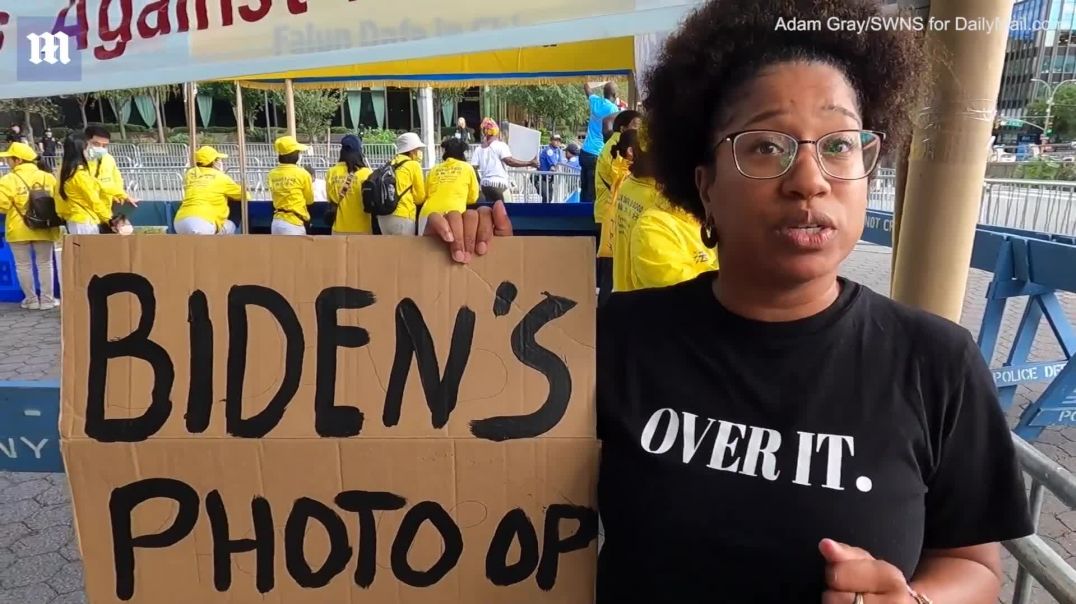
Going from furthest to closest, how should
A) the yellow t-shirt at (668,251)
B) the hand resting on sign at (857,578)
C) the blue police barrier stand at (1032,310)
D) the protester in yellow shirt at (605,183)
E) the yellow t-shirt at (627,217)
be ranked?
the protester in yellow shirt at (605,183)
the blue police barrier stand at (1032,310)
the yellow t-shirt at (627,217)
the yellow t-shirt at (668,251)
the hand resting on sign at (857,578)

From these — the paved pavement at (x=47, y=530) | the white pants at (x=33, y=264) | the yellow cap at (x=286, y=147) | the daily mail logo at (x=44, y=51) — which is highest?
the daily mail logo at (x=44, y=51)

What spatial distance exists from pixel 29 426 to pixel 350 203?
530 cm

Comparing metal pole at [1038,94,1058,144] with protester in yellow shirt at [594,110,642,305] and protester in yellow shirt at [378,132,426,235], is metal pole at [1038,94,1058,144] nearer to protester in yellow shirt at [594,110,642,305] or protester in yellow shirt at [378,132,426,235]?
protester in yellow shirt at [594,110,642,305]

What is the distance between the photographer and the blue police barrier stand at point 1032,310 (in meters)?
3.62

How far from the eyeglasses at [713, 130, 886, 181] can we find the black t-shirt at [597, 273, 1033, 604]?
211mm

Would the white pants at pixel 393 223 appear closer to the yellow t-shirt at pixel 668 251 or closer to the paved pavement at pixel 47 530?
the paved pavement at pixel 47 530

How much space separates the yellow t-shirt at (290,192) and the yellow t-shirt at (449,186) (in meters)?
1.24

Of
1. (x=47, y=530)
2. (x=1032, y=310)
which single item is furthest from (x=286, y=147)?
(x=1032, y=310)

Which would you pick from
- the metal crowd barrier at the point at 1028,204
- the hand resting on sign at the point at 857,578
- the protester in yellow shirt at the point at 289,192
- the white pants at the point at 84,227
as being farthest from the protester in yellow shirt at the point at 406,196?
the hand resting on sign at the point at 857,578

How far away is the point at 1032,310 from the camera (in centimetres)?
414

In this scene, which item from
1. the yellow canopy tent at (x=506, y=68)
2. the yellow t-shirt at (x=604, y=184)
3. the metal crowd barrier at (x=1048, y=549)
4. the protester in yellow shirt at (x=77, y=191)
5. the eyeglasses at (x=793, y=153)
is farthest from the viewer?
the protester in yellow shirt at (x=77, y=191)

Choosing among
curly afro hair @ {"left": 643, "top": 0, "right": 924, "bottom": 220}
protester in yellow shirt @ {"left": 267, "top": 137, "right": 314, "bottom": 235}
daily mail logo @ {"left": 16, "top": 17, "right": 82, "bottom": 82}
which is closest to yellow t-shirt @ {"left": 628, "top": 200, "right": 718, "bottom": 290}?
curly afro hair @ {"left": 643, "top": 0, "right": 924, "bottom": 220}

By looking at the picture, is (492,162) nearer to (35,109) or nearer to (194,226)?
(194,226)

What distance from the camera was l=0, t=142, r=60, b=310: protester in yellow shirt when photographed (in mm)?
6500
